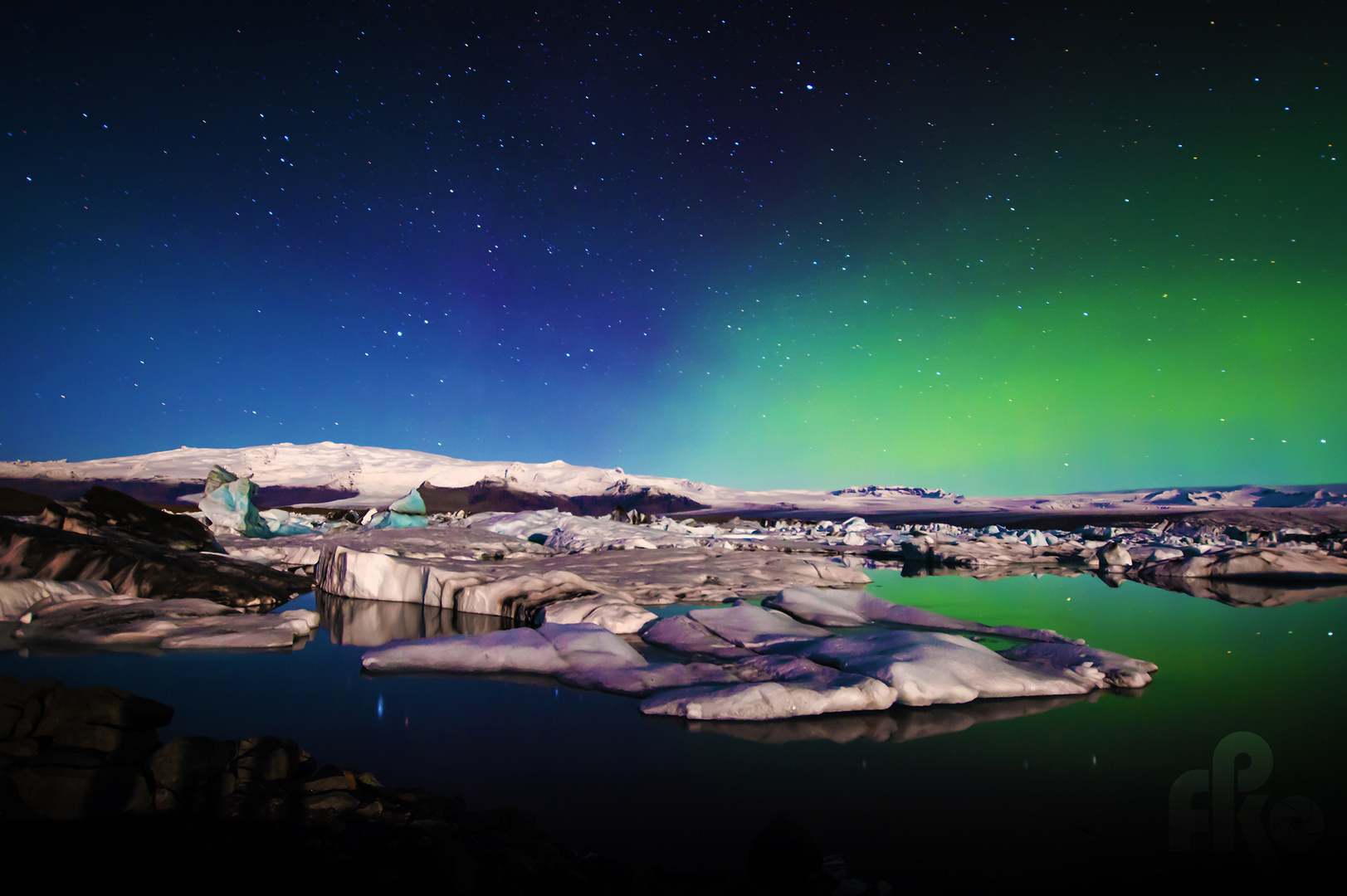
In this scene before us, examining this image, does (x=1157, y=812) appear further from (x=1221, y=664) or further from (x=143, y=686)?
(x=143, y=686)

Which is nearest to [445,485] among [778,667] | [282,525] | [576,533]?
[282,525]

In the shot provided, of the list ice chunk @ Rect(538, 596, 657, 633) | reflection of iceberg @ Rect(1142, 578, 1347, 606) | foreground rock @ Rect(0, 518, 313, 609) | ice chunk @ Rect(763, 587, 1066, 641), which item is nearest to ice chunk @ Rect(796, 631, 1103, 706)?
ice chunk @ Rect(763, 587, 1066, 641)

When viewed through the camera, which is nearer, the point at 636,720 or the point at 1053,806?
the point at 1053,806

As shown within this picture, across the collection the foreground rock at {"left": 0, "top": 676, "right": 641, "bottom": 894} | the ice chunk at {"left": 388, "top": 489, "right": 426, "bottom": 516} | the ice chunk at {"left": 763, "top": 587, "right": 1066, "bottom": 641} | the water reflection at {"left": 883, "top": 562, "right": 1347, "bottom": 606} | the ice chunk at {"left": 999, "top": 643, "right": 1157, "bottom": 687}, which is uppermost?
the ice chunk at {"left": 388, "top": 489, "right": 426, "bottom": 516}

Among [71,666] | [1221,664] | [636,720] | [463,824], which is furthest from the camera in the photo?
[1221,664]

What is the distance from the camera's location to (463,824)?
1.99 meters

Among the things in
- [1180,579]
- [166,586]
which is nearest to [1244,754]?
[166,586]

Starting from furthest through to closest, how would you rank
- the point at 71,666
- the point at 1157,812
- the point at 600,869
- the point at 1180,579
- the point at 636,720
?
1. the point at 1180,579
2. the point at 71,666
3. the point at 636,720
4. the point at 1157,812
5. the point at 600,869

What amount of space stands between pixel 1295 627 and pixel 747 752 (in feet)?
23.6

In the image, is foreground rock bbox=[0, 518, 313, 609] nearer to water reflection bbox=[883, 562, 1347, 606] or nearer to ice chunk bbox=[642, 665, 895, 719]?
ice chunk bbox=[642, 665, 895, 719]

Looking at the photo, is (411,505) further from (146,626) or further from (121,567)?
(146,626)
